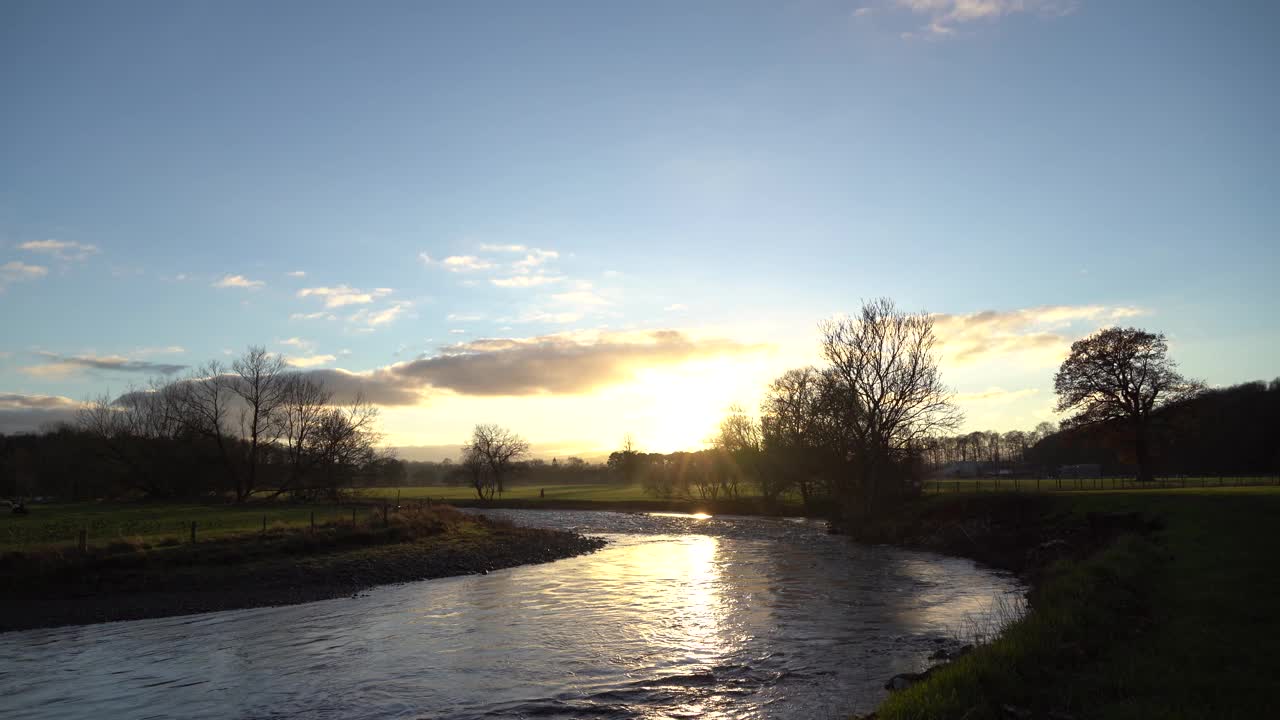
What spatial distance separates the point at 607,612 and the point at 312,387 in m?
77.1

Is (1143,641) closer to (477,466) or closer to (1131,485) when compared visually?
(1131,485)

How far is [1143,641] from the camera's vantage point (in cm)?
1154

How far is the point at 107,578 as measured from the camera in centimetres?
2655

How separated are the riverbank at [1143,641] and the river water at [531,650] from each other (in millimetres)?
2670

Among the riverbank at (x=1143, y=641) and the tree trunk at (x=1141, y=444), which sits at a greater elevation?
the tree trunk at (x=1141, y=444)

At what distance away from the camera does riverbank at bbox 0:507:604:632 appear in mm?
24312

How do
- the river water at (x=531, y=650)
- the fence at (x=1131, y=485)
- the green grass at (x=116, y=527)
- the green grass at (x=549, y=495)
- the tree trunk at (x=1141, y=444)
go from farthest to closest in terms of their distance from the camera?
the green grass at (x=549, y=495) < the tree trunk at (x=1141, y=444) < the fence at (x=1131, y=485) < the green grass at (x=116, y=527) < the river water at (x=531, y=650)

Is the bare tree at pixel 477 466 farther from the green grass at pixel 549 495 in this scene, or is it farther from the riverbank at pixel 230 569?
the riverbank at pixel 230 569

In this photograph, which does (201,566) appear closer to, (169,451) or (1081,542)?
(1081,542)

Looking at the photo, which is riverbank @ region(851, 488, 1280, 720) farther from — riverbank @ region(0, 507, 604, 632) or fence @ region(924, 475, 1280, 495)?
fence @ region(924, 475, 1280, 495)

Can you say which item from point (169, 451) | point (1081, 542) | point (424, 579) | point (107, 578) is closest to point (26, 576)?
point (107, 578)

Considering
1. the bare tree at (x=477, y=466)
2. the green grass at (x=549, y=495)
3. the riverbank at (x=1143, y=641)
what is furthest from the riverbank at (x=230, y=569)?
the bare tree at (x=477, y=466)

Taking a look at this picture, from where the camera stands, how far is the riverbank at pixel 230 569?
24312mm

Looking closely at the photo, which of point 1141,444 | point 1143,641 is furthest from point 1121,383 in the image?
point 1143,641
